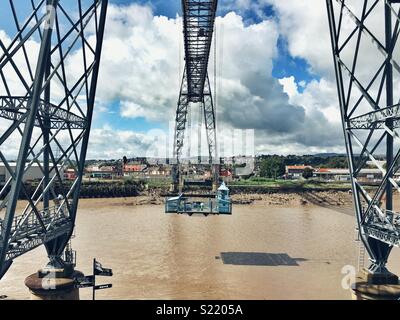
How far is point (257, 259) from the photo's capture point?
1981 centimetres

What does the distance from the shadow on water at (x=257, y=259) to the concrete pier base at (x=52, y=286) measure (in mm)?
9220

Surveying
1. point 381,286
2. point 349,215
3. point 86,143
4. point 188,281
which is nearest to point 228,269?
point 188,281

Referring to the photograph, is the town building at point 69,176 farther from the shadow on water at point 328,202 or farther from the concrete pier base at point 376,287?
the concrete pier base at point 376,287

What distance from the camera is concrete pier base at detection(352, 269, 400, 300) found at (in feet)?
38.3

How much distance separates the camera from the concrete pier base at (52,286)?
1155cm

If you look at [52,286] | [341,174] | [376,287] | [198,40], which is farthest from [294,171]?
[52,286]

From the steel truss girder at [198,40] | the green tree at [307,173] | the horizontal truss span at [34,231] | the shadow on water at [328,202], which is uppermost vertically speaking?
the steel truss girder at [198,40]

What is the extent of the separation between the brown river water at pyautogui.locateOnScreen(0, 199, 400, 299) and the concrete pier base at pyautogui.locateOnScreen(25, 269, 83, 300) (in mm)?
2159

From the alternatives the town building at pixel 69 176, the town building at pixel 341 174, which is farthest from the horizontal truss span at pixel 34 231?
the town building at pixel 341 174

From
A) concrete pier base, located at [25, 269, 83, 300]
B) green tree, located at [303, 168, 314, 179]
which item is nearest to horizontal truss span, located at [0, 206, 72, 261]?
concrete pier base, located at [25, 269, 83, 300]

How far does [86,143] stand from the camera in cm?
1306
